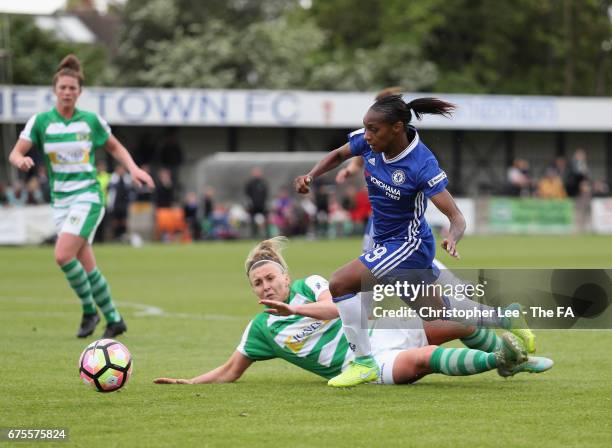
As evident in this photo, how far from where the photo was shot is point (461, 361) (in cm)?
721

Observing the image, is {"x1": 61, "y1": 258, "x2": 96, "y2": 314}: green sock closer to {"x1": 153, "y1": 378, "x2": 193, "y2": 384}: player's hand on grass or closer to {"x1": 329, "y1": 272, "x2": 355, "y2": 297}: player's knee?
{"x1": 153, "y1": 378, "x2": 193, "y2": 384}: player's hand on grass

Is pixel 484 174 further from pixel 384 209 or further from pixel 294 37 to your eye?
pixel 384 209

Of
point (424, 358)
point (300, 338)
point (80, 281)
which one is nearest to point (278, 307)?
point (300, 338)

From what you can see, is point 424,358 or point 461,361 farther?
point 424,358

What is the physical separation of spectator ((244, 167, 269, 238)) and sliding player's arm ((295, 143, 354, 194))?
23474mm

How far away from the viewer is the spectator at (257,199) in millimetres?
31641

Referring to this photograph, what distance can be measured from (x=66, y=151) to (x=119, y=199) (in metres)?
19.8

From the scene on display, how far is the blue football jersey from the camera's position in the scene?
7.27 meters

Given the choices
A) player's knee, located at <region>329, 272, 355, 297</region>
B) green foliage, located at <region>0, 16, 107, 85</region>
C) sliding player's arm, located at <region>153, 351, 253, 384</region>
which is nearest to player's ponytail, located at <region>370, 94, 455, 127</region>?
player's knee, located at <region>329, 272, 355, 297</region>

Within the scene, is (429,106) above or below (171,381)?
above

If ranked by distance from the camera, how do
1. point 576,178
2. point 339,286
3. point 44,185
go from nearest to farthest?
point 339,286 < point 44,185 < point 576,178

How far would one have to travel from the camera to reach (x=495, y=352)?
712 centimetres

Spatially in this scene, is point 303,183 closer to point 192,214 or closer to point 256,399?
point 256,399

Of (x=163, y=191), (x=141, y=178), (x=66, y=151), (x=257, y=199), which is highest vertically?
(x=66, y=151)
